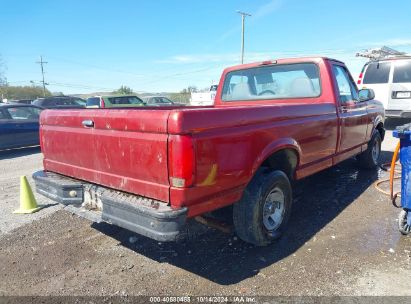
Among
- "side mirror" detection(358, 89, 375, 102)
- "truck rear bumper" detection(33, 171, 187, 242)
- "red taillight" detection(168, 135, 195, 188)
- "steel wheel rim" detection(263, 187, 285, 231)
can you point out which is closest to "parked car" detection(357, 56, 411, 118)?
"side mirror" detection(358, 89, 375, 102)

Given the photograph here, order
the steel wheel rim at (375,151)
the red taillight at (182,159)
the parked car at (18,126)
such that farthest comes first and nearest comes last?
the parked car at (18,126) → the steel wheel rim at (375,151) → the red taillight at (182,159)

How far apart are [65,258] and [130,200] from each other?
129 cm

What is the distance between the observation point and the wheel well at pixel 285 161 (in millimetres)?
3777

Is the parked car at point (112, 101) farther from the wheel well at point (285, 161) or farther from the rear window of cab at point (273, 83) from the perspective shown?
the wheel well at point (285, 161)

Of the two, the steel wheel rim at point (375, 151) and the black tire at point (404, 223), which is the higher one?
the steel wheel rim at point (375, 151)

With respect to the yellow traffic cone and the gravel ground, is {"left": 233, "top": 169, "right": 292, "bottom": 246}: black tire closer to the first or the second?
the gravel ground

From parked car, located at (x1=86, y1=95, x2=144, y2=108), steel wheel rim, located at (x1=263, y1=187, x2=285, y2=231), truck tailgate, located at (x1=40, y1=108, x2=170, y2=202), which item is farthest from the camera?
parked car, located at (x1=86, y1=95, x2=144, y2=108)

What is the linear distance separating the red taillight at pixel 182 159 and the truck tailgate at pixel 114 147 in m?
0.07

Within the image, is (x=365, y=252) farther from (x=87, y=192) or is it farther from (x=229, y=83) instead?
(x=229, y=83)

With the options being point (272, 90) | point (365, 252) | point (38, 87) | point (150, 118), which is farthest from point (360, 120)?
point (38, 87)

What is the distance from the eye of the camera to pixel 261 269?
10.6 feet

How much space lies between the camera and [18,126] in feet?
33.1

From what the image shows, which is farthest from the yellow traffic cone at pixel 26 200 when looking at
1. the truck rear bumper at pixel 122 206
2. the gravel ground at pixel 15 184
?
the truck rear bumper at pixel 122 206

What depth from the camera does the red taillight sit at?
8.34 ft
